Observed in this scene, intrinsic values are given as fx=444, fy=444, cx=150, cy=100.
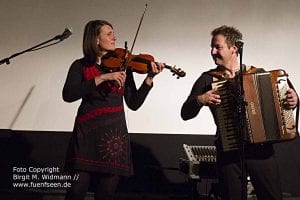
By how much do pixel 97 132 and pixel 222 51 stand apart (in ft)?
2.89

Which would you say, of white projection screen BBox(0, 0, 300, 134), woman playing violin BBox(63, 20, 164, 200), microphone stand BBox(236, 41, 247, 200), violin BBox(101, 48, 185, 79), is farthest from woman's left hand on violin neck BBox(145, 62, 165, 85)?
white projection screen BBox(0, 0, 300, 134)

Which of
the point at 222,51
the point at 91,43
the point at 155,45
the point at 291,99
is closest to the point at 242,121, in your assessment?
the point at 291,99

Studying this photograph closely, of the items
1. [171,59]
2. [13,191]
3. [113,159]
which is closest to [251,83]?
[113,159]

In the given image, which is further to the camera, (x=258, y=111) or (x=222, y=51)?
(x=222, y=51)

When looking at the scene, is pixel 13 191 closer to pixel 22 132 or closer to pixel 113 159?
pixel 22 132

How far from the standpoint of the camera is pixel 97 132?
101 inches

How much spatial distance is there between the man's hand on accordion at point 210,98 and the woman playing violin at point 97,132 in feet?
1.52

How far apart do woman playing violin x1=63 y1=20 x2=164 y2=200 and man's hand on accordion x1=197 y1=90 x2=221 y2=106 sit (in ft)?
1.52

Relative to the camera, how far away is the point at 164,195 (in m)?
4.05

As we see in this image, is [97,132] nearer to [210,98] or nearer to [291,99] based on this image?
Answer: [210,98]

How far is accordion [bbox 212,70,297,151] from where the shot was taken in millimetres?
2488

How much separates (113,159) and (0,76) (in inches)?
79.9

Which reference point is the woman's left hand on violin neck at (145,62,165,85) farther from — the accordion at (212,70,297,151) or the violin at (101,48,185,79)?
the accordion at (212,70,297,151)

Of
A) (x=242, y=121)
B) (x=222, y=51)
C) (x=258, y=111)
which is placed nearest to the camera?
(x=242, y=121)
